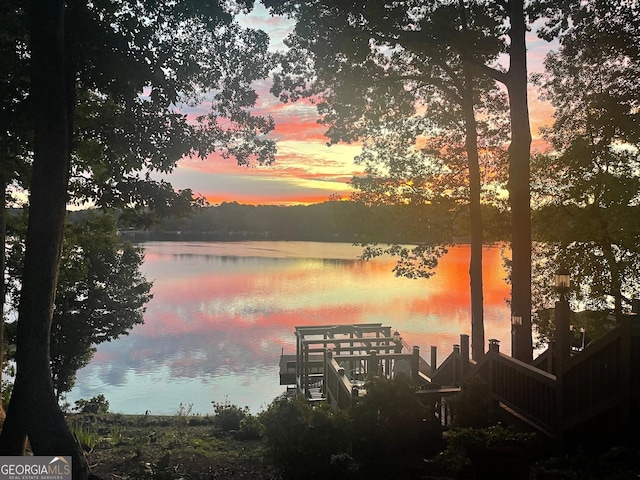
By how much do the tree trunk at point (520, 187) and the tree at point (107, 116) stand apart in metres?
6.18

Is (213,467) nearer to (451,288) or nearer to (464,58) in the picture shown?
(464,58)

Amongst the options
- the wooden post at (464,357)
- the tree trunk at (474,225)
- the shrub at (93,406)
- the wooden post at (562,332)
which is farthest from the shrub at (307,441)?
the shrub at (93,406)

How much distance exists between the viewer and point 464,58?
43.2ft

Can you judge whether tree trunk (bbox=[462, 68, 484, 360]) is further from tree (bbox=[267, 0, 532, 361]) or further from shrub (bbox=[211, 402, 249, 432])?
shrub (bbox=[211, 402, 249, 432])

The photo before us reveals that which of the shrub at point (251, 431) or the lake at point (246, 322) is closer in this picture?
the shrub at point (251, 431)

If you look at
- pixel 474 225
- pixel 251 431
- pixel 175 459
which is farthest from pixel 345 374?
pixel 474 225

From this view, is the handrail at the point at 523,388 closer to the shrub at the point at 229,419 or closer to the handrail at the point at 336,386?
the handrail at the point at 336,386

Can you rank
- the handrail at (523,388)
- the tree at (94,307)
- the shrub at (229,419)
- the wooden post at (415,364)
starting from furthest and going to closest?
1. the tree at (94,307)
2. the shrub at (229,419)
3. the wooden post at (415,364)
4. the handrail at (523,388)

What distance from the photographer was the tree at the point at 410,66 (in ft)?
38.5

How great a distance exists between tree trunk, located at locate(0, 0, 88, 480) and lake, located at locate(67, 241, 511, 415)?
2551 centimetres

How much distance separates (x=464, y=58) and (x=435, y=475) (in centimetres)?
1047

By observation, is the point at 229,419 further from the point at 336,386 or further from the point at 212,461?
the point at 212,461

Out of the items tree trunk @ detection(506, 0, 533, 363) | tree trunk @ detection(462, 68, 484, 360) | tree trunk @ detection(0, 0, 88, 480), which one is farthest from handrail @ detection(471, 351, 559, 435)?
tree trunk @ detection(0, 0, 88, 480)

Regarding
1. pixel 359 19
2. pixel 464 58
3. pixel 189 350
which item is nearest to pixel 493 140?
pixel 464 58
